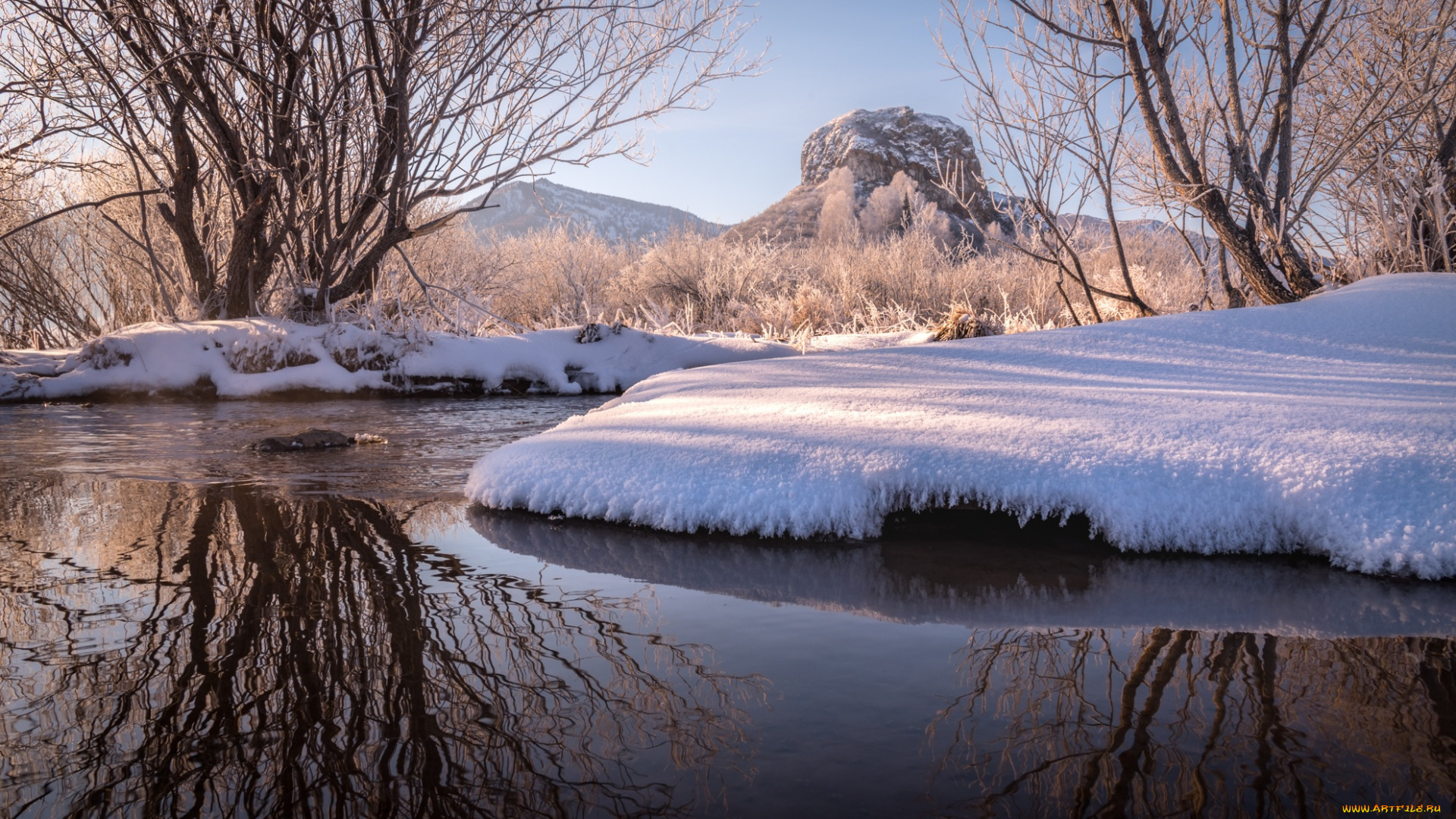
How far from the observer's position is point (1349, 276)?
4.74m

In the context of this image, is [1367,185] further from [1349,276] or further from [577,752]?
[577,752]

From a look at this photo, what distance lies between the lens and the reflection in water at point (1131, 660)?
3.45 ft

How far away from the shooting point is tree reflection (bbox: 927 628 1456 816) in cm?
102

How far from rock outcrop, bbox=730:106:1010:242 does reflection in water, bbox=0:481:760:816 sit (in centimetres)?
2430

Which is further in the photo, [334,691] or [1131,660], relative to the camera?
[1131,660]

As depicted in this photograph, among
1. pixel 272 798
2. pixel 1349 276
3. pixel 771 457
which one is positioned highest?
pixel 1349 276

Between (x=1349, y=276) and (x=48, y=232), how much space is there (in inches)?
457

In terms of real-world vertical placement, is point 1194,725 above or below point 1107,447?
below

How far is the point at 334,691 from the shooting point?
129 centimetres

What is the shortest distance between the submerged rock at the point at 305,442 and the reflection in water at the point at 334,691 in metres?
1.51

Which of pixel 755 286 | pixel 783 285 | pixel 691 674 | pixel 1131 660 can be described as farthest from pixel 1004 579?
pixel 755 286

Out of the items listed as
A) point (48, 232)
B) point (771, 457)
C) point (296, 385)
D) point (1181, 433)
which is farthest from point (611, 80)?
point (48, 232)

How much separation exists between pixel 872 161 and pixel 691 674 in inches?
1176

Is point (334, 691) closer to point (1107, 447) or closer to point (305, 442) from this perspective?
point (1107, 447)
